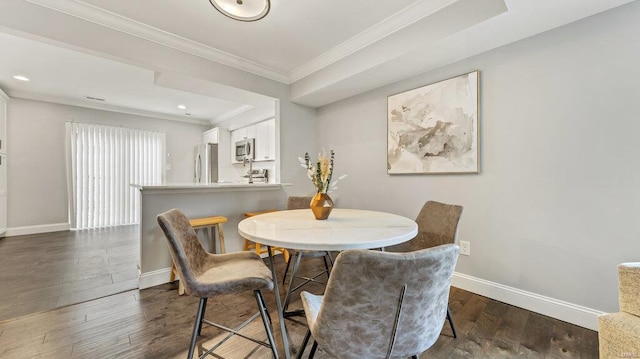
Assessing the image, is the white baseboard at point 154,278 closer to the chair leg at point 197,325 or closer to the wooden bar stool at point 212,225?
the wooden bar stool at point 212,225

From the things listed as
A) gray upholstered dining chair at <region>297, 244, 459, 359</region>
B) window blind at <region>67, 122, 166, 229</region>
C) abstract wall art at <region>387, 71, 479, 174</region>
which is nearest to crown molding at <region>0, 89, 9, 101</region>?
window blind at <region>67, 122, 166, 229</region>

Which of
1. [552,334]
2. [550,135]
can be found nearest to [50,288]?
[552,334]

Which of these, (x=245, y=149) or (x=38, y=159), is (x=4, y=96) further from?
(x=245, y=149)

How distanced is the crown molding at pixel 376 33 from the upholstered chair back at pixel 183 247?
87.4 inches

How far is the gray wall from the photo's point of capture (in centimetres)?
162

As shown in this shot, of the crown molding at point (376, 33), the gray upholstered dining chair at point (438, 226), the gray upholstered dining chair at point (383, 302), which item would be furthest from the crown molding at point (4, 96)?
the gray upholstered dining chair at point (438, 226)

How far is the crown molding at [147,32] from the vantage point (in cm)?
196

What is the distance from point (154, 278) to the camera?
2.42 m

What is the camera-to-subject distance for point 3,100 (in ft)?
13.1

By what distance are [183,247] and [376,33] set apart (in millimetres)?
2370

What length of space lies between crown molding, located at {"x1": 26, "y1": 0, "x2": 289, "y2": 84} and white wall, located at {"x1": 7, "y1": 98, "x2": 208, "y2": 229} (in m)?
3.89

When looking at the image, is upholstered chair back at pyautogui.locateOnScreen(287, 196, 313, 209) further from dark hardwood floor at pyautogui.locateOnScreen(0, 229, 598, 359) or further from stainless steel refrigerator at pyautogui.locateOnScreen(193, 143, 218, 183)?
stainless steel refrigerator at pyautogui.locateOnScreen(193, 143, 218, 183)

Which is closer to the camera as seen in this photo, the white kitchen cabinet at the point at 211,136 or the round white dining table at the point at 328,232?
the round white dining table at the point at 328,232

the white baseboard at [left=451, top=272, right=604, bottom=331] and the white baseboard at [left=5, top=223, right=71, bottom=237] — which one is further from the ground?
the white baseboard at [left=5, top=223, right=71, bottom=237]
